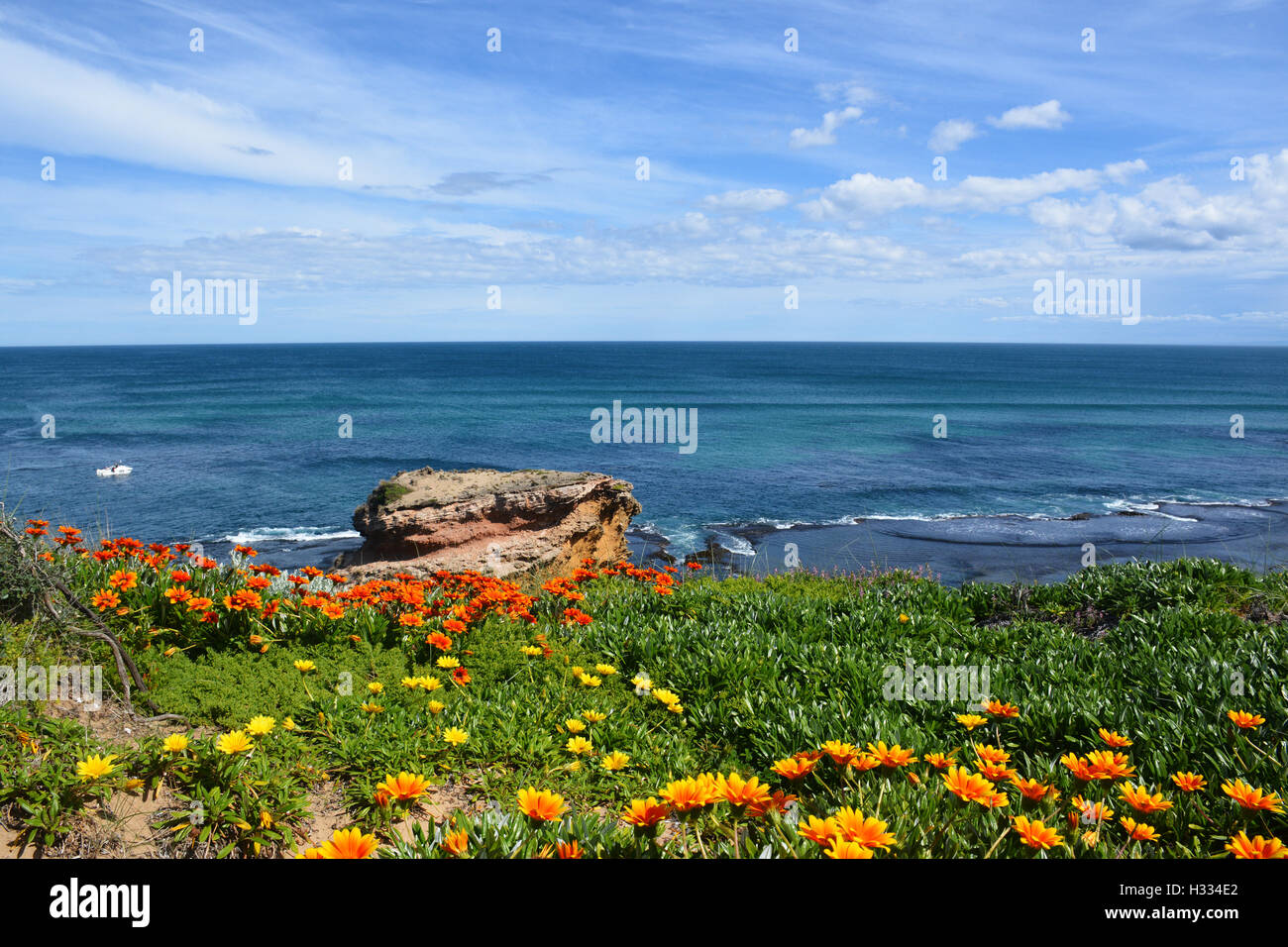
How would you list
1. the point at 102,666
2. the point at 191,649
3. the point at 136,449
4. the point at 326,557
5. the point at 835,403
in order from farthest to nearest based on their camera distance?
the point at 835,403
the point at 136,449
the point at 326,557
the point at 191,649
the point at 102,666

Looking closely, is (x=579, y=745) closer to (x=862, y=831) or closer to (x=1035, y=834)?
(x=862, y=831)

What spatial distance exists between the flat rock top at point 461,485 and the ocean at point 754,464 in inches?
208

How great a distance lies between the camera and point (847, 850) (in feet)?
7.86

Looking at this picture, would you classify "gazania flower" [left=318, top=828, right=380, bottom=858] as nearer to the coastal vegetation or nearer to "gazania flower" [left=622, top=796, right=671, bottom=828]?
the coastal vegetation

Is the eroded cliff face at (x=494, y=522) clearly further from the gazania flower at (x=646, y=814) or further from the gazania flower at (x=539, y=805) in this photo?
the gazania flower at (x=646, y=814)

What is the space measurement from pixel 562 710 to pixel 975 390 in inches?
3121

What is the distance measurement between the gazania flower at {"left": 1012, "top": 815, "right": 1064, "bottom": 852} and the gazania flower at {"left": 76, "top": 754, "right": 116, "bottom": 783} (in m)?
3.72

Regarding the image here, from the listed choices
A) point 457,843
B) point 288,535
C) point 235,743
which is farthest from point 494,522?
point 288,535

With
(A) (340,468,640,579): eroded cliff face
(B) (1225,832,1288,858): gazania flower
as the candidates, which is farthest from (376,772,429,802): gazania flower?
(A) (340,468,640,579): eroded cliff face

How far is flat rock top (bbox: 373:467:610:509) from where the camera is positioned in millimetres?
14195
